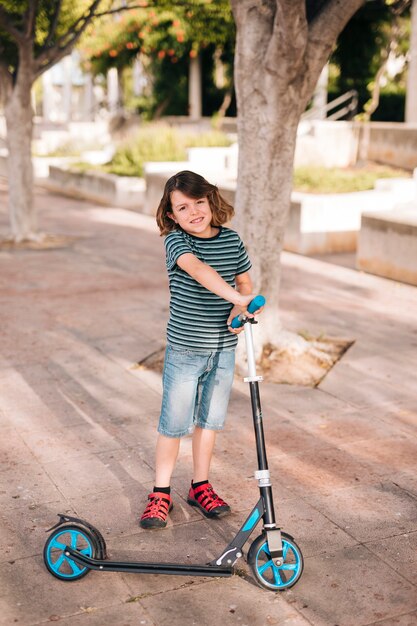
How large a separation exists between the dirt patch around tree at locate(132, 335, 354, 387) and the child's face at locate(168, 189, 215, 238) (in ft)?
9.23

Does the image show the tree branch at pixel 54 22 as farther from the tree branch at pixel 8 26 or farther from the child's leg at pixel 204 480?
the child's leg at pixel 204 480

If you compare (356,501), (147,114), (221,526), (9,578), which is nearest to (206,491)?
(221,526)

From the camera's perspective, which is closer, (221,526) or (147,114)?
(221,526)

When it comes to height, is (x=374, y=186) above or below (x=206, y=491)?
above

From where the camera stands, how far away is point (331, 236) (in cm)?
1224

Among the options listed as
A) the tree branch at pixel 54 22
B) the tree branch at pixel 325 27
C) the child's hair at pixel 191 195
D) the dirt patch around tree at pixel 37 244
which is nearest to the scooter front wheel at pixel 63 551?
the child's hair at pixel 191 195

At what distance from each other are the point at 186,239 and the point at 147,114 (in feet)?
90.3

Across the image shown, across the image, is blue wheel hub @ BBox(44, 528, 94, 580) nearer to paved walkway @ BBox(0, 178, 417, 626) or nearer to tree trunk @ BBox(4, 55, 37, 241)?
paved walkway @ BBox(0, 178, 417, 626)

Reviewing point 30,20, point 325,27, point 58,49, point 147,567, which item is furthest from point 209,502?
point 58,49

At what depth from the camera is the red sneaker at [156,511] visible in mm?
4137

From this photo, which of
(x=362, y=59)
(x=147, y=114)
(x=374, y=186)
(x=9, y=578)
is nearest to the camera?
(x=9, y=578)

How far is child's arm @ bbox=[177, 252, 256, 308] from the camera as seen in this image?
3.60 m

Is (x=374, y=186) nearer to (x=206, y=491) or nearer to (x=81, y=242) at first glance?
(x=81, y=242)

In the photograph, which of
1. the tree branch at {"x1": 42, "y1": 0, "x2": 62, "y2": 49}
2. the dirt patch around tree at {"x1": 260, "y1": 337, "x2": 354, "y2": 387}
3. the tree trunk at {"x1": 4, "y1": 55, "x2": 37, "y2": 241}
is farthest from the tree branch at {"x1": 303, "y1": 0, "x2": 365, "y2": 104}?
the tree trunk at {"x1": 4, "y1": 55, "x2": 37, "y2": 241}
